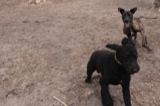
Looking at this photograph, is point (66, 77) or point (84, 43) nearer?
point (66, 77)

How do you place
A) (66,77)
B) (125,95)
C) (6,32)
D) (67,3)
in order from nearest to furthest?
(125,95) < (66,77) < (6,32) < (67,3)

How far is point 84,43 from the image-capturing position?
723cm

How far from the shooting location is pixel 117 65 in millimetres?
4480

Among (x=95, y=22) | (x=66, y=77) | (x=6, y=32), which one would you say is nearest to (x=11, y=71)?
(x=66, y=77)

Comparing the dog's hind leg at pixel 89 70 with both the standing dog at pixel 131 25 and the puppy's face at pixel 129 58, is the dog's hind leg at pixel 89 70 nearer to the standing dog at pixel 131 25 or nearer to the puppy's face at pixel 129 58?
the puppy's face at pixel 129 58

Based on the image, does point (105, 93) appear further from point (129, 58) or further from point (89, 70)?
point (129, 58)

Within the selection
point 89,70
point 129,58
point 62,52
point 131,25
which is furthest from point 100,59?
point 131,25

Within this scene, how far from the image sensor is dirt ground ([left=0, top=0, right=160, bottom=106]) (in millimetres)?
5266

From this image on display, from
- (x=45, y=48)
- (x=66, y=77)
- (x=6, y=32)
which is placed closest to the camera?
(x=66, y=77)

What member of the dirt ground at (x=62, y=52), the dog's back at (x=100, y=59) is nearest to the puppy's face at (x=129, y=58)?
the dog's back at (x=100, y=59)

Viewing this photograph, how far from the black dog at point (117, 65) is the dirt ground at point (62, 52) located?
14.0 inches

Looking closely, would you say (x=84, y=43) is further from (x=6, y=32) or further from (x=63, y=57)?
(x=6, y=32)

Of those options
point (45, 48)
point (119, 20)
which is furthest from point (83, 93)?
point (119, 20)

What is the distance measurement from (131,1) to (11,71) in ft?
20.1
